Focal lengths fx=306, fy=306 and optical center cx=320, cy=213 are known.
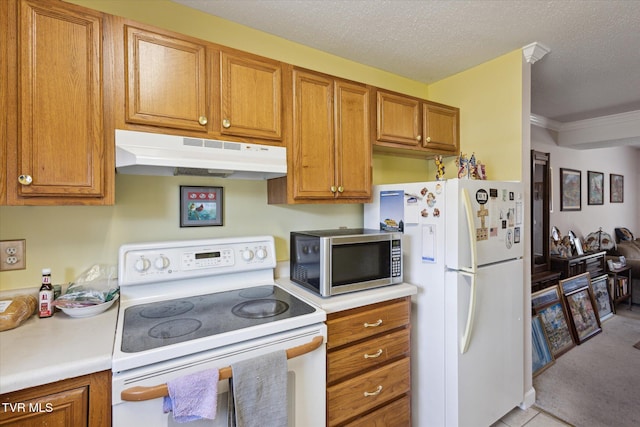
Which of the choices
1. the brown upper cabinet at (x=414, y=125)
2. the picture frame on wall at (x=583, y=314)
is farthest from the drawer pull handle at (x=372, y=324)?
the picture frame on wall at (x=583, y=314)

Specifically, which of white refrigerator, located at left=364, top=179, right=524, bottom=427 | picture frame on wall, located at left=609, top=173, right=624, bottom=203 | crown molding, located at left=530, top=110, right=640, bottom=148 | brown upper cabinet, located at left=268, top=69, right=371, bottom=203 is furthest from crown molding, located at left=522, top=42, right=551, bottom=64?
picture frame on wall, located at left=609, top=173, right=624, bottom=203

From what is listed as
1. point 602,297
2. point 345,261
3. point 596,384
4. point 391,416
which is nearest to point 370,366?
point 391,416

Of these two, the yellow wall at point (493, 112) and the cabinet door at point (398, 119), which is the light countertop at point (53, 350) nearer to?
the cabinet door at point (398, 119)

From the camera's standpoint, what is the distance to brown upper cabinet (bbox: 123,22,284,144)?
128 cm

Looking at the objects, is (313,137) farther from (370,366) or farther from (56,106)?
(370,366)

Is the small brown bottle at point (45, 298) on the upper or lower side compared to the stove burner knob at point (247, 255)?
lower

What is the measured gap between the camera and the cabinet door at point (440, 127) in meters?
2.23

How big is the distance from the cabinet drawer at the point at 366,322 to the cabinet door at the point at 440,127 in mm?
1217

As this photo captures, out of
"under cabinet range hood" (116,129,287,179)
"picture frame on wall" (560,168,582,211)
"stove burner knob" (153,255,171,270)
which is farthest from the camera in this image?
"picture frame on wall" (560,168,582,211)

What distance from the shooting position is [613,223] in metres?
5.03

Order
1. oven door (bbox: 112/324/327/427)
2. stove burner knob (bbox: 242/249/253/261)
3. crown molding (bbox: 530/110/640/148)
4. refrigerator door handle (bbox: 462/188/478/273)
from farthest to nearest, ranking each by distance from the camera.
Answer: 1. crown molding (bbox: 530/110/640/148)
2. stove burner knob (bbox: 242/249/253/261)
3. refrigerator door handle (bbox: 462/188/478/273)
4. oven door (bbox: 112/324/327/427)

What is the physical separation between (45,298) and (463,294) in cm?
193

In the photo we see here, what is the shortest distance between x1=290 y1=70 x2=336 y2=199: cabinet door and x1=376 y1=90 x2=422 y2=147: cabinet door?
400 mm

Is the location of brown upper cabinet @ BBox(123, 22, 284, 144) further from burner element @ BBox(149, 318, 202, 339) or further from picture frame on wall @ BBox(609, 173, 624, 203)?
picture frame on wall @ BBox(609, 173, 624, 203)
